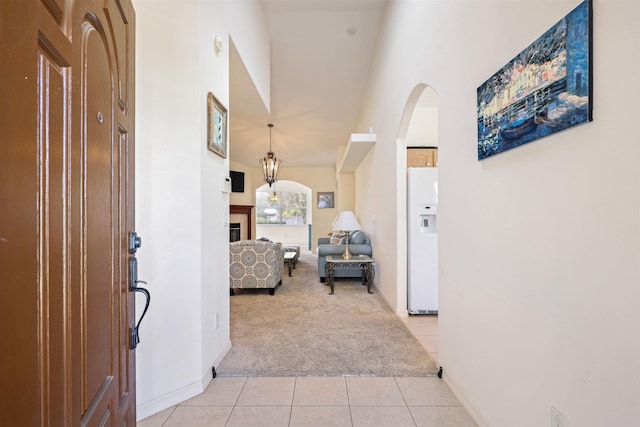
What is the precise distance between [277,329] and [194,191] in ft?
5.94

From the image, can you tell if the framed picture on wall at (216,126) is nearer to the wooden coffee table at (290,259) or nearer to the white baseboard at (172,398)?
the white baseboard at (172,398)

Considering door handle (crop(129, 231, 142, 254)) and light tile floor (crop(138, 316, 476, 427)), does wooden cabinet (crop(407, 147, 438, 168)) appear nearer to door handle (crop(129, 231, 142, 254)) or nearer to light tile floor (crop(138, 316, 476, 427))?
light tile floor (crop(138, 316, 476, 427))

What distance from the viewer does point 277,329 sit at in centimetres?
315

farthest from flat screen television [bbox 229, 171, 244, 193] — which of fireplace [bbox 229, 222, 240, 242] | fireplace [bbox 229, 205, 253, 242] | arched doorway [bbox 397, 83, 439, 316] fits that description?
arched doorway [bbox 397, 83, 439, 316]

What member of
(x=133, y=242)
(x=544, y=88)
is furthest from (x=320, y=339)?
(x=544, y=88)

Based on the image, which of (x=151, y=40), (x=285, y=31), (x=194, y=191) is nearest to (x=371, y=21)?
(x=285, y=31)

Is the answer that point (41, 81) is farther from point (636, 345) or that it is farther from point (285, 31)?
point (285, 31)

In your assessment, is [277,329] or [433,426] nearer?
[433,426]

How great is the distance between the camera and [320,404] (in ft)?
6.46

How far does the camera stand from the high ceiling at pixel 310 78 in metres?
4.27

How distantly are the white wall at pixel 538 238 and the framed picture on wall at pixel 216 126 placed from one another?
173cm

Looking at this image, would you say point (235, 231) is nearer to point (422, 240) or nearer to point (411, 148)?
Answer: point (411, 148)

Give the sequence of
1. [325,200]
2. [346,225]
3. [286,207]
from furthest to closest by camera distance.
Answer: [286,207]
[325,200]
[346,225]

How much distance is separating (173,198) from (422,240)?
2.72 meters
